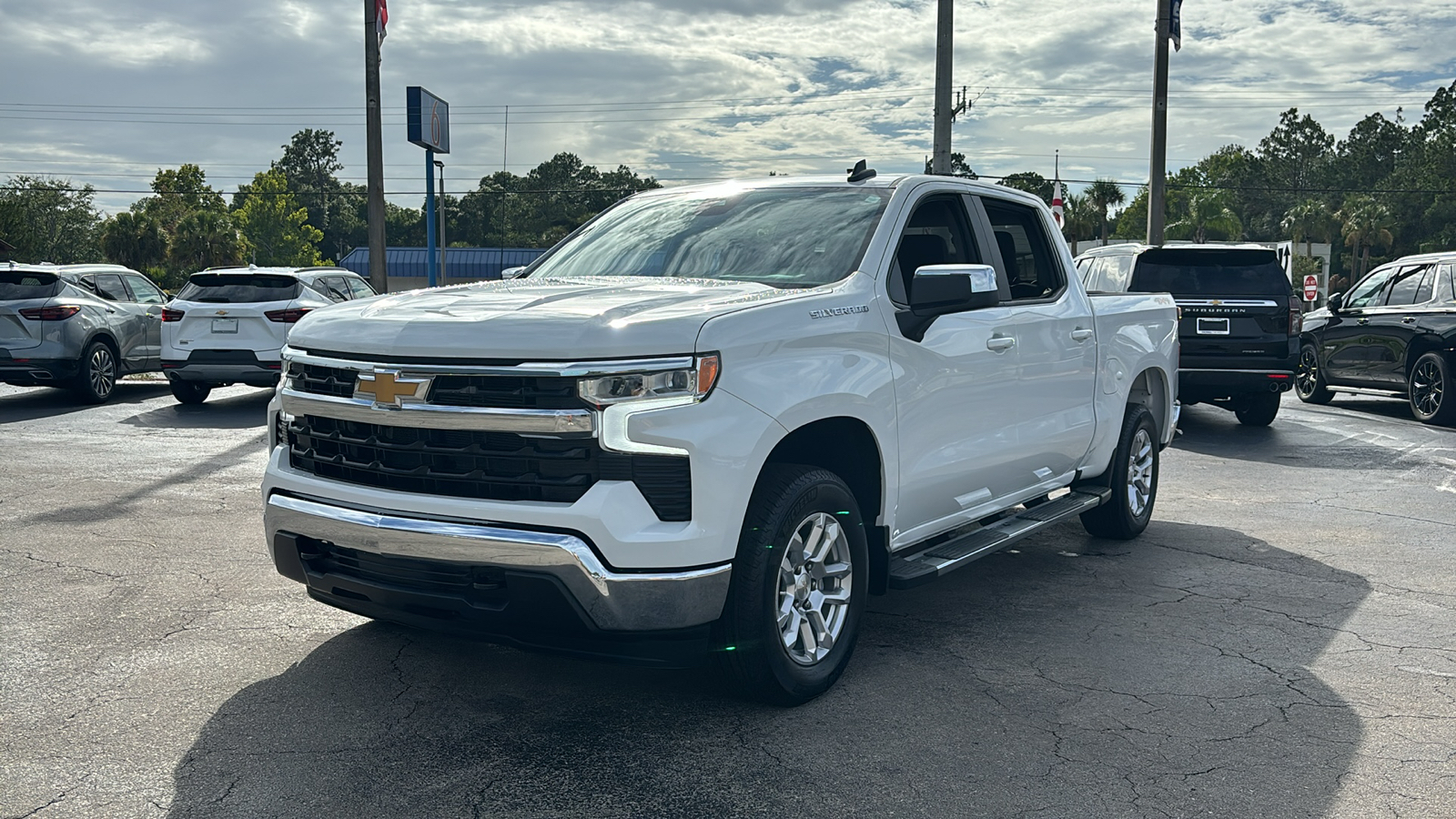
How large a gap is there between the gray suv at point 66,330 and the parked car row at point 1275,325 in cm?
1152

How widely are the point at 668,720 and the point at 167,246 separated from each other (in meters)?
87.8

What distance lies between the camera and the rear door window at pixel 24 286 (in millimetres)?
13906

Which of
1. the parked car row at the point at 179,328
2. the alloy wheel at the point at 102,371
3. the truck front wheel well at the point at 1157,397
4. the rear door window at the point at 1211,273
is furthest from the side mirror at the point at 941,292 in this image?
the alloy wheel at the point at 102,371

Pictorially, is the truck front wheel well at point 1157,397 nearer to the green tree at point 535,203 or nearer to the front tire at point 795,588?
the front tire at point 795,588

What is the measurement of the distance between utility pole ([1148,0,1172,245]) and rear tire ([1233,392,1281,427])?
33.2ft

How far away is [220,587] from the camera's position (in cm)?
589

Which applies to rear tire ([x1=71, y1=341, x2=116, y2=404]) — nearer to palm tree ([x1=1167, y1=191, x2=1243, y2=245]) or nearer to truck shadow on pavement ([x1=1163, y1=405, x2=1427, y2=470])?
truck shadow on pavement ([x1=1163, y1=405, x2=1427, y2=470])

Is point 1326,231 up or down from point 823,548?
up

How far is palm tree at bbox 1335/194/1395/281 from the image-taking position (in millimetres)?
85062

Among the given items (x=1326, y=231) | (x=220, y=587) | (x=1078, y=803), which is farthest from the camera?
(x=1326, y=231)

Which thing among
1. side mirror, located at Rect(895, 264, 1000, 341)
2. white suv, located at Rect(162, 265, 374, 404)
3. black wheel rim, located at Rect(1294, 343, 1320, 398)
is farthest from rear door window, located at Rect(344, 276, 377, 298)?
black wheel rim, located at Rect(1294, 343, 1320, 398)

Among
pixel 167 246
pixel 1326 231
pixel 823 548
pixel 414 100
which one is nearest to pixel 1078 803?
pixel 823 548

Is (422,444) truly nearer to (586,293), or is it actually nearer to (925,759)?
(586,293)

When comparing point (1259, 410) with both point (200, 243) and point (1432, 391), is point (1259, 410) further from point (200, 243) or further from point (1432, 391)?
point (200, 243)
